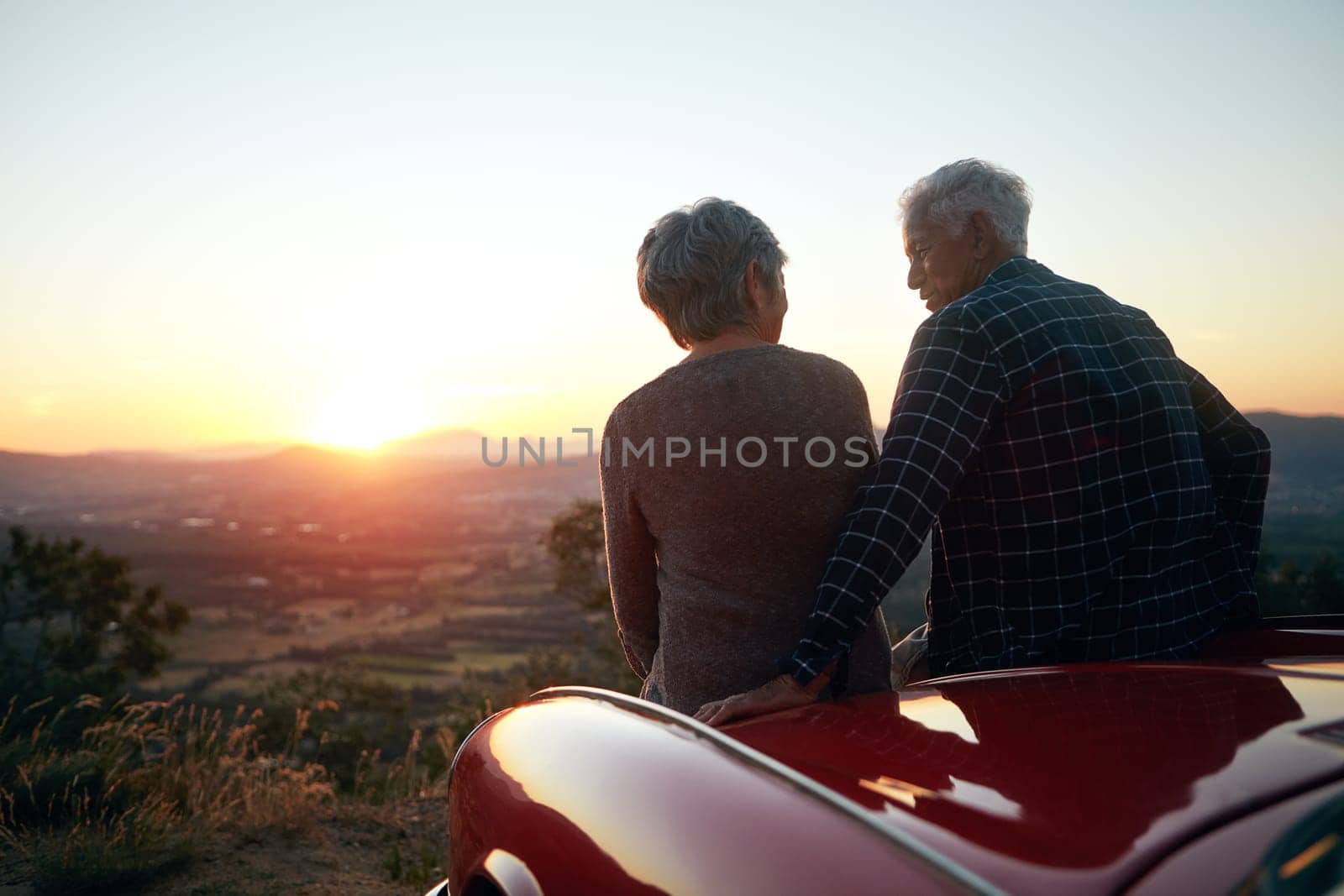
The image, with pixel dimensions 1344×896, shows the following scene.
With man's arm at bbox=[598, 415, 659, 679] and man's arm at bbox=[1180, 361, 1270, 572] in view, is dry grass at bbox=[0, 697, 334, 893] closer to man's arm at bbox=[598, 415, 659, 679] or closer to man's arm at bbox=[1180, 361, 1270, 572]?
man's arm at bbox=[598, 415, 659, 679]

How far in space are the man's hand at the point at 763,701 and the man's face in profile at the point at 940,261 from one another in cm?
121

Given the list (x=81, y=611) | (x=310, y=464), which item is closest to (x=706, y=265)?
(x=81, y=611)

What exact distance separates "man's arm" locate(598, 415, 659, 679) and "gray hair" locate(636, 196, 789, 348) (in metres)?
0.33

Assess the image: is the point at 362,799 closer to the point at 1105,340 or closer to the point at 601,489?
the point at 601,489

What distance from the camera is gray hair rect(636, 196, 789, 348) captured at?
2.38 meters

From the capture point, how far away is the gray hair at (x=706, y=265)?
238 cm

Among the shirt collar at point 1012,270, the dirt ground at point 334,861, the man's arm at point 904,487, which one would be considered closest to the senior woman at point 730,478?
the man's arm at point 904,487

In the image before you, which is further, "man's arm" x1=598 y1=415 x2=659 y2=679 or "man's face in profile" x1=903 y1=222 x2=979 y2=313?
"man's face in profile" x1=903 y1=222 x2=979 y2=313

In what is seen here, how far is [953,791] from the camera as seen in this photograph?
43.8 inches

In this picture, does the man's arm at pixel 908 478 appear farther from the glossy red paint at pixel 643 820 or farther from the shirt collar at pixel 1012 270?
the glossy red paint at pixel 643 820

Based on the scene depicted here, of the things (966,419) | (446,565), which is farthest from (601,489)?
(446,565)

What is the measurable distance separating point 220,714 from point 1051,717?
5242 mm

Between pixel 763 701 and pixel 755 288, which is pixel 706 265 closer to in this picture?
pixel 755 288

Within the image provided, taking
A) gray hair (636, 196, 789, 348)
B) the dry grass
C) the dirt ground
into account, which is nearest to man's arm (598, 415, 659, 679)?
gray hair (636, 196, 789, 348)
